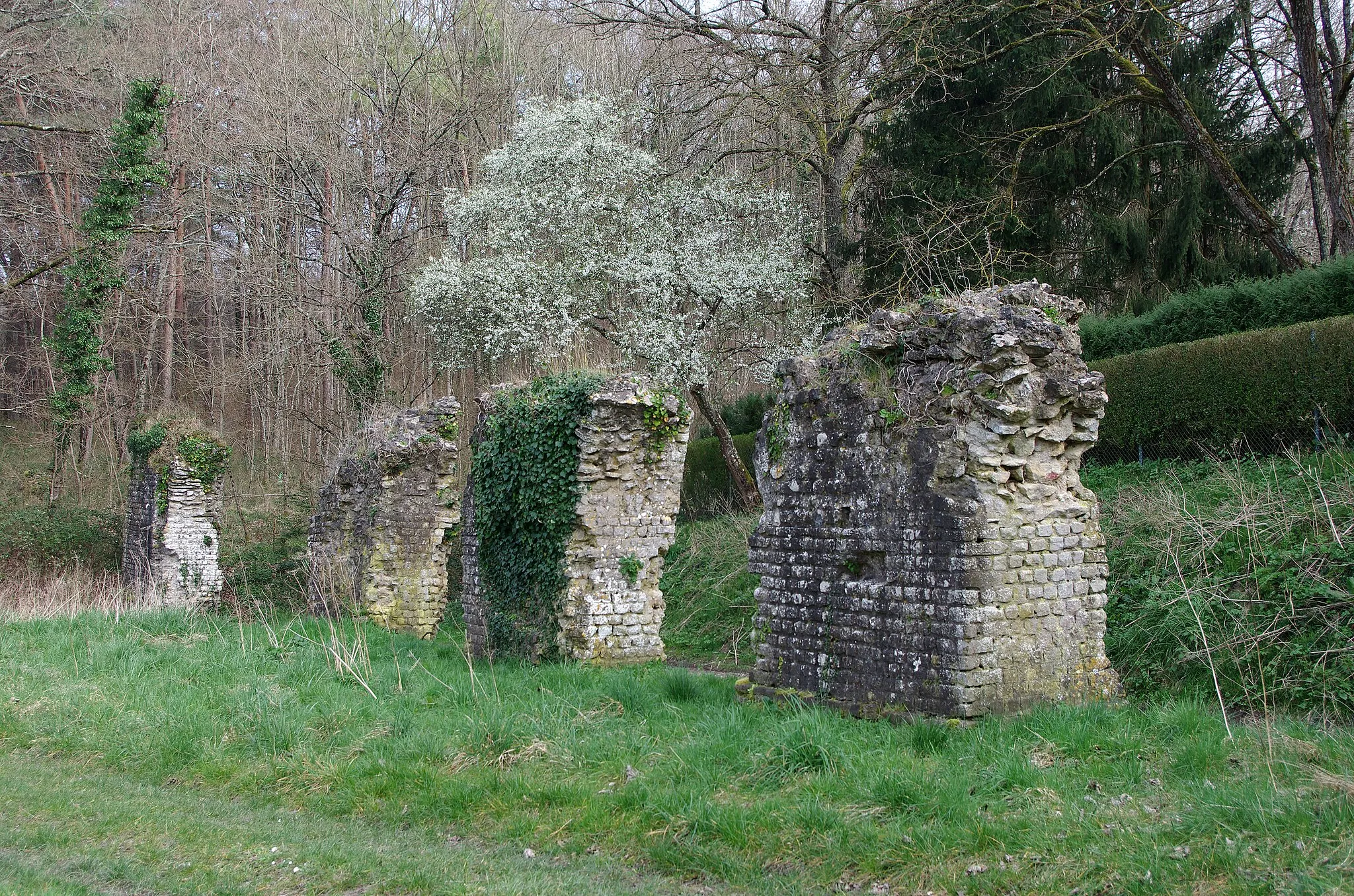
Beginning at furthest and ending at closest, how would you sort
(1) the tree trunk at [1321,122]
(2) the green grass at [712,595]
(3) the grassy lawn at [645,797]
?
(1) the tree trunk at [1321,122] < (2) the green grass at [712,595] < (3) the grassy lawn at [645,797]

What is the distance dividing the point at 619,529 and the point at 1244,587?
6129 mm

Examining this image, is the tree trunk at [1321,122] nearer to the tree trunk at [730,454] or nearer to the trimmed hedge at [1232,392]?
the trimmed hedge at [1232,392]

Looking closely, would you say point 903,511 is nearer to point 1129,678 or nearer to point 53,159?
point 1129,678

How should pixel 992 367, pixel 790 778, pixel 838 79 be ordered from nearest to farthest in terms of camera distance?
pixel 790 778 → pixel 992 367 → pixel 838 79

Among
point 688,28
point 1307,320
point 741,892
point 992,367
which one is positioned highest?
point 688,28

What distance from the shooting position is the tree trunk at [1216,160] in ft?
48.4

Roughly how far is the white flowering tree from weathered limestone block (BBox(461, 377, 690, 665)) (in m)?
8.11

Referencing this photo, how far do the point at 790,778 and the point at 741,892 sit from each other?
3.39ft

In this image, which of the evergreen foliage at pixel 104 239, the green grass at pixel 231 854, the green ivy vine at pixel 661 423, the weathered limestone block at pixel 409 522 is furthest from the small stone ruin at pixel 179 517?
the green grass at pixel 231 854

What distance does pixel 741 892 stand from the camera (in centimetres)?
488

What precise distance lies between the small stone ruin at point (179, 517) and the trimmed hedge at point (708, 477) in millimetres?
10046

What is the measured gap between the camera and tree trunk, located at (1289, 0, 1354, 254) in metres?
14.3

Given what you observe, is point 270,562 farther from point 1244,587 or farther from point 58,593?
point 1244,587

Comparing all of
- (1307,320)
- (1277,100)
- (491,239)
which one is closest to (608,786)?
(1307,320)
